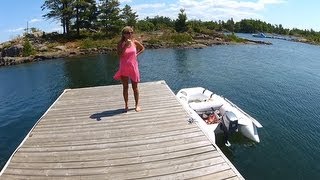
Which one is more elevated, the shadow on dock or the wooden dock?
the shadow on dock

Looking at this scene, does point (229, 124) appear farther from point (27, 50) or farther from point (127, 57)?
point (27, 50)

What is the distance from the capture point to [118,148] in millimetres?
7746

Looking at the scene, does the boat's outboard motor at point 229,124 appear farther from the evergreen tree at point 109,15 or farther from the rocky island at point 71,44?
the evergreen tree at point 109,15

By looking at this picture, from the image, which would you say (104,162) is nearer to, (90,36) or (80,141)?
(80,141)

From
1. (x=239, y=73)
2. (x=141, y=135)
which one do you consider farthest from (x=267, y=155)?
(x=239, y=73)

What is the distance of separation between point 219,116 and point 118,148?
25.4 feet

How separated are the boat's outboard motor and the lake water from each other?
22.8 inches

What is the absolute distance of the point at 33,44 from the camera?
50812 mm

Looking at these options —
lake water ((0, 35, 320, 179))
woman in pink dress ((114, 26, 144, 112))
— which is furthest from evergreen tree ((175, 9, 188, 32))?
woman in pink dress ((114, 26, 144, 112))

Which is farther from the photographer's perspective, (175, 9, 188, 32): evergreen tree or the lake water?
(175, 9, 188, 32): evergreen tree

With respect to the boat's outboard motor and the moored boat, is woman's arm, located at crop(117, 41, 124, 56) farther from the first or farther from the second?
the boat's outboard motor

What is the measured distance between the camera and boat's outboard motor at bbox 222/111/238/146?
500 inches

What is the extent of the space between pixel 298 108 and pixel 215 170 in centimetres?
1349

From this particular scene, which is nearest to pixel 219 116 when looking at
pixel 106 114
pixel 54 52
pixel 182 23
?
pixel 106 114
